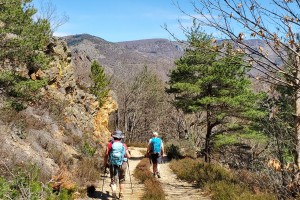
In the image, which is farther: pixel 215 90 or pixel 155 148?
pixel 215 90

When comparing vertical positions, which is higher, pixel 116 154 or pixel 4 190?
pixel 116 154

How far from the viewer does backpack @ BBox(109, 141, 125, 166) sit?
8.45m

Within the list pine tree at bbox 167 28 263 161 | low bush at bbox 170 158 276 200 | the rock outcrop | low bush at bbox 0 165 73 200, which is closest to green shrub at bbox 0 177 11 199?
low bush at bbox 0 165 73 200

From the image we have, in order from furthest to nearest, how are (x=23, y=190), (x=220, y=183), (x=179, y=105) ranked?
(x=179, y=105), (x=220, y=183), (x=23, y=190)

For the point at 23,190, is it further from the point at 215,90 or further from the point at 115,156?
the point at 215,90

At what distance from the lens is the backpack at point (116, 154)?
845 centimetres

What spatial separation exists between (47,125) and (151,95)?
3649 cm

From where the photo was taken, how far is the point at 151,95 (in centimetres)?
5106

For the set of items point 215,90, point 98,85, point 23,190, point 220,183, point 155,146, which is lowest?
point 220,183

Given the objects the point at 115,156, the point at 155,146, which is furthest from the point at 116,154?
the point at 155,146

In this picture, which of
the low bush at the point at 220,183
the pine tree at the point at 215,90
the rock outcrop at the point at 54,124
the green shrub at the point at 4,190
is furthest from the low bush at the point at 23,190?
the pine tree at the point at 215,90

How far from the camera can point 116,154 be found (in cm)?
843

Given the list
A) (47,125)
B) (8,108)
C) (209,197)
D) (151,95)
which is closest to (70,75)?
(47,125)

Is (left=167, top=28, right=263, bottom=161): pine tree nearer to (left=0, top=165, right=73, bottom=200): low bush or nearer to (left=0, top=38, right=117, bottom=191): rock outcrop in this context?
(left=0, top=38, right=117, bottom=191): rock outcrop
